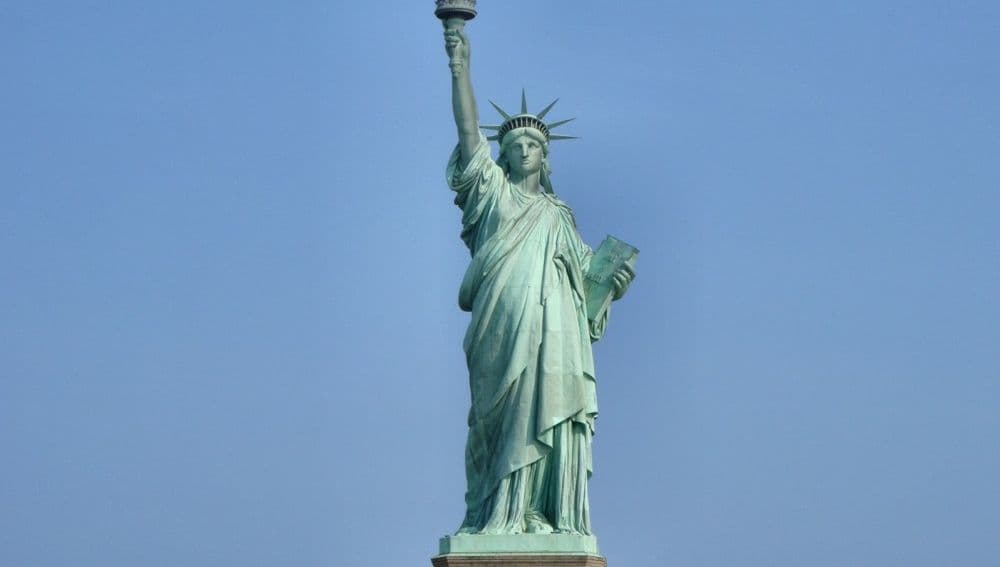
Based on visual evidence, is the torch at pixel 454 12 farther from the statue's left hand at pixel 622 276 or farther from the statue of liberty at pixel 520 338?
the statue's left hand at pixel 622 276

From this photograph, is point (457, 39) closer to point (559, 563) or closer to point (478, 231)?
point (478, 231)

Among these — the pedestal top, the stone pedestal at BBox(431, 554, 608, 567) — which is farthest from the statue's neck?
the stone pedestal at BBox(431, 554, 608, 567)

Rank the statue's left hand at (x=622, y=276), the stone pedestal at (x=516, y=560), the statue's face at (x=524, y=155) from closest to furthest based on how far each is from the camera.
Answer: the stone pedestal at (x=516, y=560), the statue's face at (x=524, y=155), the statue's left hand at (x=622, y=276)

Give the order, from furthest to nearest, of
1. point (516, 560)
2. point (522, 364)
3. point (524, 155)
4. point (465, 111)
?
point (524, 155) → point (465, 111) → point (522, 364) → point (516, 560)

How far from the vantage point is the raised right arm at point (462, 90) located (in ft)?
99.0

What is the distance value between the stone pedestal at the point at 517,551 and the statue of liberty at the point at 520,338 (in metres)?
0.18

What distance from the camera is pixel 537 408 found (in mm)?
29688

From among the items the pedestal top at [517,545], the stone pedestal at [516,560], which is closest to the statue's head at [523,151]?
the pedestal top at [517,545]

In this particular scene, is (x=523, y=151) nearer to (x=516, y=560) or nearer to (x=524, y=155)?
(x=524, y=155)

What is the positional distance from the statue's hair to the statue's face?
0.03 meters

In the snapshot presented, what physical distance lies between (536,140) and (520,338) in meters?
2.81

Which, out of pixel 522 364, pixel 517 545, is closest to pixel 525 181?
pixel 522 364

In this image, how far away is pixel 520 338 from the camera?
29.8 m

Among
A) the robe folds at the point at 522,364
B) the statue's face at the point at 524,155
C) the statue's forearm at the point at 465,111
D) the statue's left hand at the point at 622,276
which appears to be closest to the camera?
the robe folds at the point at 522,364
